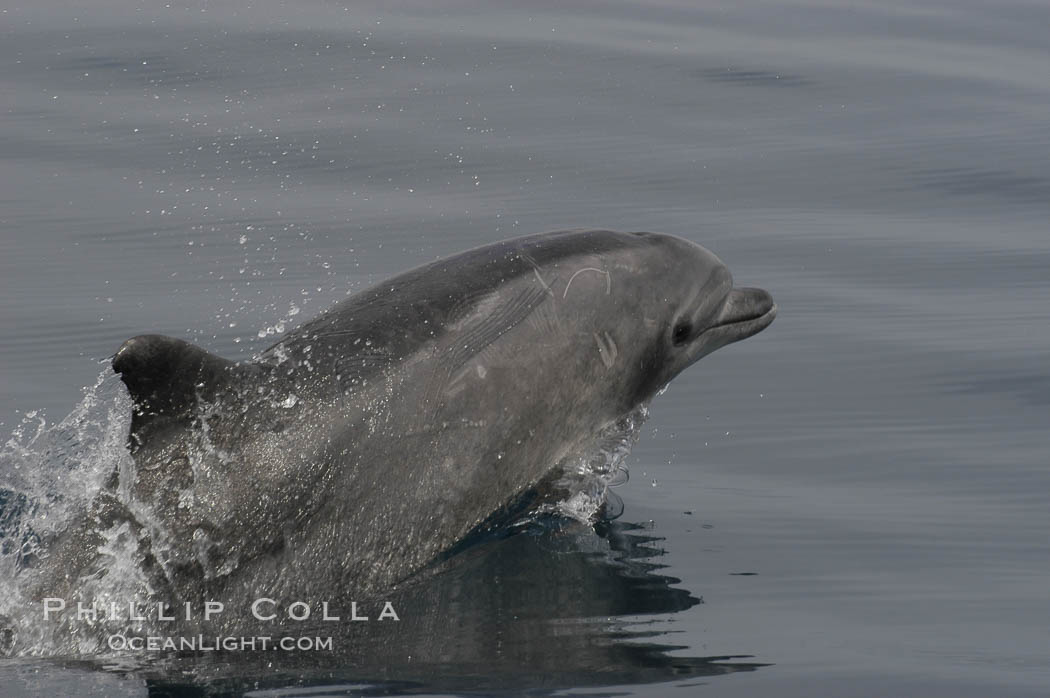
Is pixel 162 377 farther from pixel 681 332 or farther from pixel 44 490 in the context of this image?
pixel 681 332

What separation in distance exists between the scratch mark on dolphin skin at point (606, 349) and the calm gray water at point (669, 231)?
Answer: 1.02 metres

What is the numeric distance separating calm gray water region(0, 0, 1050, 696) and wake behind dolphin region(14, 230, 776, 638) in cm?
46

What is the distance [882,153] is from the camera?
61.1ft

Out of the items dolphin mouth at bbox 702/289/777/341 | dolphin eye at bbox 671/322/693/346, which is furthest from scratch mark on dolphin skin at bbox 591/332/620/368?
dolphin mouth at bbox 702/289/777/341

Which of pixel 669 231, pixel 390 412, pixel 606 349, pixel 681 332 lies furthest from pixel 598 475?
pixel 669 231

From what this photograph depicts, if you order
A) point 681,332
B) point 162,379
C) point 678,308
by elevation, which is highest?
point 678,308

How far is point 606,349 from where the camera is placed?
10078 millimetres

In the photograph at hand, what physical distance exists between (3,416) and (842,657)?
6.24 m

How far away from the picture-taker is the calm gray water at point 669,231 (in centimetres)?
874

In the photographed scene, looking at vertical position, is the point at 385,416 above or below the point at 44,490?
above

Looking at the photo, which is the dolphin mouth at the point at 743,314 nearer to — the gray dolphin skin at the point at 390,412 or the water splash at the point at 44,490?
the gray dolphin skin at the point at 390,412

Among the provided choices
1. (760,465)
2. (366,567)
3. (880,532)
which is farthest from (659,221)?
(366,567)

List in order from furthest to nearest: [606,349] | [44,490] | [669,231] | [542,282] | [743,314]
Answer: [669,231]
[743,314]
[606,349]
[44,490]
[542,282]

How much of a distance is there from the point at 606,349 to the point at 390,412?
1.68 m
